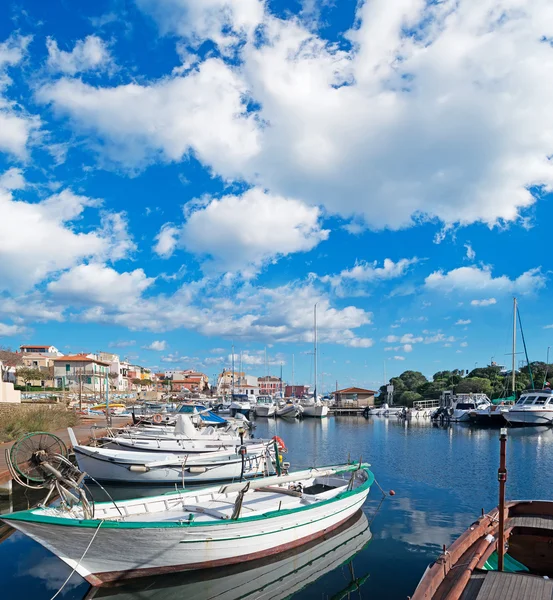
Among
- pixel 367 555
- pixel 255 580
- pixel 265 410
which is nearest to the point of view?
pixel 255 580

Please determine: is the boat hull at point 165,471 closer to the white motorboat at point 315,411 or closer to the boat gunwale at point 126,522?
the boat gunwale at point 126,522

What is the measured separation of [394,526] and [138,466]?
9.48m

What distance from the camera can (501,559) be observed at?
7.48 metres

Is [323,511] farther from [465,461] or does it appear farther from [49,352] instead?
[49,352]

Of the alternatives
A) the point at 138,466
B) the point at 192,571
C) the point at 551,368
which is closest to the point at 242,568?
the point at 192,571

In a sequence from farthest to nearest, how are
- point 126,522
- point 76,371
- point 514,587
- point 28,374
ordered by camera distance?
Answer: 1. point 76,371
2. point 28,374
3. point 126,522
4. point 514,587

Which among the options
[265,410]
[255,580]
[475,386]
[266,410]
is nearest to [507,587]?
[255,580]

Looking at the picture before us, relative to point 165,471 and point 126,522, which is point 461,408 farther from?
point 126,522

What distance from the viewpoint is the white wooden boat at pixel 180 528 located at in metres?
8.98

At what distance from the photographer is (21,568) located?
35.5 ft

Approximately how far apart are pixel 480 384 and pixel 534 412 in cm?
4088

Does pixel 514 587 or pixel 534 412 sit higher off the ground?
pixel 514 587

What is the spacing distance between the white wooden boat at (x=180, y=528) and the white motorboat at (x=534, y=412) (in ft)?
151

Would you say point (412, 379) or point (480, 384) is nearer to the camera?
point (480, 384)
